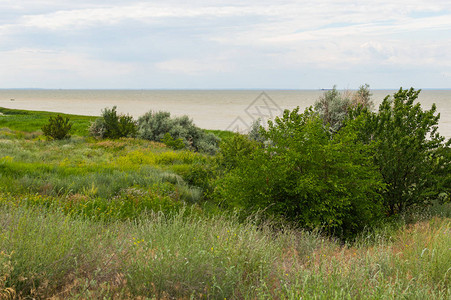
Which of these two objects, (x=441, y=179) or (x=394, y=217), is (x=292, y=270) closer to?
(x=394, y=217)

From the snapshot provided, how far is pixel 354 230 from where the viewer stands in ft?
28.5

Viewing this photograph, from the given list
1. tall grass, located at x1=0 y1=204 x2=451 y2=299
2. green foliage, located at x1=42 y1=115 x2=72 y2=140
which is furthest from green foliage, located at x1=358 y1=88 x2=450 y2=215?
green foliage, located at x1=42 y1=115 x2=72 y2=140

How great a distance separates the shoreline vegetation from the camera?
11.1 ft

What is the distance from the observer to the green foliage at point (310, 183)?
7.68 metres

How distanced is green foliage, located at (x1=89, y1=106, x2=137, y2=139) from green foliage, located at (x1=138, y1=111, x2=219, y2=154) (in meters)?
1.36

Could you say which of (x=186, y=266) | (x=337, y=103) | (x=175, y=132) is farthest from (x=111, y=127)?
(x=186, y=266)

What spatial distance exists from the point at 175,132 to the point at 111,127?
380cm

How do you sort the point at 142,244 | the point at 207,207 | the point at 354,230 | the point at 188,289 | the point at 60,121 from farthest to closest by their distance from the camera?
the point at 60,121 < the point at 207,207 < the point at 354,230 < the point at 142,244 < the point at 188,289

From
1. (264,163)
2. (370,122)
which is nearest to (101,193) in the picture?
(264,163)

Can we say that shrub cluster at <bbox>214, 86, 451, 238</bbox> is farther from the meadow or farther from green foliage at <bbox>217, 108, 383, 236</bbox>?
the meadow

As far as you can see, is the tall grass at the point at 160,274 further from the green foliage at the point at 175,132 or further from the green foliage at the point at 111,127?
the green foliage at the point at 175,132

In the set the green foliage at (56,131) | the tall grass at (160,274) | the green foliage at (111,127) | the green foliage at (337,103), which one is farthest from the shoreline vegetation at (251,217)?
Result: the green foliage at (337,103)

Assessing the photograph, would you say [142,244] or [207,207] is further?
[207,207]

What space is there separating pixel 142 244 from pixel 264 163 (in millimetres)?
4608
